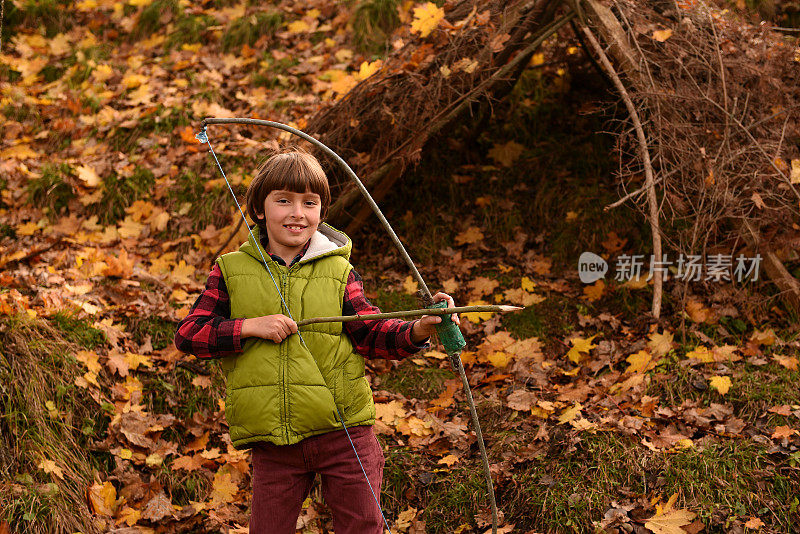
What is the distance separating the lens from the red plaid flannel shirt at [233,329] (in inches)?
92.4

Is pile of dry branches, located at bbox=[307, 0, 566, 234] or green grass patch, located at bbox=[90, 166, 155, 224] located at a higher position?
pile of dry branches, located at bbox=[307, 0, 566, 234]

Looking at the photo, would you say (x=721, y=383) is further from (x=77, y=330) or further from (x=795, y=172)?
(x=77, y=330)

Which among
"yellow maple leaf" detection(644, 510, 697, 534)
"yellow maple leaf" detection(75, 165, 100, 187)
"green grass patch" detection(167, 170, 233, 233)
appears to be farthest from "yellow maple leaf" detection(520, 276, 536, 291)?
"yellow maple leaf" detection(75, 165, 100, 187)

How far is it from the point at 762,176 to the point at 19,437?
171 inches

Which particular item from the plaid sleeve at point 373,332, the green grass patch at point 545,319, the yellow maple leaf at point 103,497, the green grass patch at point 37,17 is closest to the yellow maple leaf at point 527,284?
the green grass patch at point 545,319

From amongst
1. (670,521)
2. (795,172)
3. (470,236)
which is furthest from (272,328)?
(795,172)

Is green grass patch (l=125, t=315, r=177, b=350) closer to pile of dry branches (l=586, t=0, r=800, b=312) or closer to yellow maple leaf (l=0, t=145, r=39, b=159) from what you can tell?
yellow maple leaf (l=0, t=145, r=39, b=159)

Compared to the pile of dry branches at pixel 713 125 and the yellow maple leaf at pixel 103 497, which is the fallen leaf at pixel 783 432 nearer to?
the pile of dry branches at pixel 713 125

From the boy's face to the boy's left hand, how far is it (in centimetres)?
48

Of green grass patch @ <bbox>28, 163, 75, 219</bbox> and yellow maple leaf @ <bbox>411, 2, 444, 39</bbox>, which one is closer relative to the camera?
yellow maple leaf @ <bbox>411, 2, 444, 39</bbox>

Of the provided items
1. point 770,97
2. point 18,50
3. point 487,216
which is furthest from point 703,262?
point 18,50

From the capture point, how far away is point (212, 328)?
7.74 feet

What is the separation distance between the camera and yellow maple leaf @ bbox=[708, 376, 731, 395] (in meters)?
3.83

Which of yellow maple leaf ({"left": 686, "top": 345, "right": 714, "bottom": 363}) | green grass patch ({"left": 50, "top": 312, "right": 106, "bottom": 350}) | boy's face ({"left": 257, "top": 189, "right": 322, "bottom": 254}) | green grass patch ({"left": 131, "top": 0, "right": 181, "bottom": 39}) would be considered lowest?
yellow maple leaf ({"left": 686, "top": 345, "right": 714, "bottom": 363})
